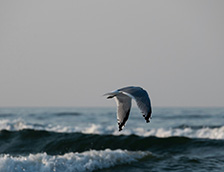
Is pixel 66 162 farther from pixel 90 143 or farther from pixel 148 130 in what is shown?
pixel 148 130

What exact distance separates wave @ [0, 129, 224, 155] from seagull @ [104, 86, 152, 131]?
242 inches

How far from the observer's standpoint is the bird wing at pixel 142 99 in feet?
17.4

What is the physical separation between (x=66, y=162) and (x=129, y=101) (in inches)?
128

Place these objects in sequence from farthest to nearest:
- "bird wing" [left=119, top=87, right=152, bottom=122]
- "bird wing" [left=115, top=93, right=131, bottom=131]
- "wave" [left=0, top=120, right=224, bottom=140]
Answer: "wave" [left=0, top=120, right=224, bottom=140] → "bird wing" [left=115, top=93, right=131, bottom=131] → "bird wing" [left=119, top=87, right=152, bottom=122]

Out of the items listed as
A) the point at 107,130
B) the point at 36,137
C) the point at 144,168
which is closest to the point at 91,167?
the point at 144,168

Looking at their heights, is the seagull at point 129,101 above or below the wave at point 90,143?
above

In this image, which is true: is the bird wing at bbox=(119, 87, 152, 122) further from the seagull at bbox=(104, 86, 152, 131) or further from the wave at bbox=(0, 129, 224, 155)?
the wave at bbox=(0, 129, 224, 155)

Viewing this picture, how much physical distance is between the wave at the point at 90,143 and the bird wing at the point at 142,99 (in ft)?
22.8

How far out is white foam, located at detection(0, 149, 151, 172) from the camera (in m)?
8.52

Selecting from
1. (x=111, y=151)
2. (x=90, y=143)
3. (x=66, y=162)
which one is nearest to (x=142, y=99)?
(x=66, y=162)

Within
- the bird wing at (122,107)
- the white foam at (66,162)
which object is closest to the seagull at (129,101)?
the bird wing at (122,107)

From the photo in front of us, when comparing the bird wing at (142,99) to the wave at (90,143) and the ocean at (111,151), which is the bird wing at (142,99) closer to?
the ocean at (111,151)

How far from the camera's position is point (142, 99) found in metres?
5.54

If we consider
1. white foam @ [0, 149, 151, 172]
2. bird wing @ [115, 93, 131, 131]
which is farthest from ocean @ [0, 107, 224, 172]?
bird wing @ [115, 93, 131, 131]
